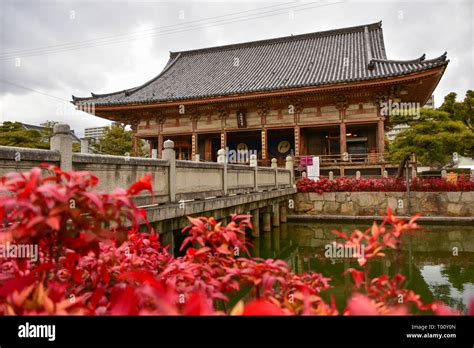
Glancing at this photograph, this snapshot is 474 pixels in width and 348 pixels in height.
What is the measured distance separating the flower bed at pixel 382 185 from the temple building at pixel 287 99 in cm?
239

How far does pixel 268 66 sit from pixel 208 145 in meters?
7.70

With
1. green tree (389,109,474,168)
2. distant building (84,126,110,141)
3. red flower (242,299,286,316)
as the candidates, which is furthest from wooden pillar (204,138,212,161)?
red flower (242,299,286,316)

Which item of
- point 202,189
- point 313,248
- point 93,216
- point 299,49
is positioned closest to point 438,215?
point 313,248

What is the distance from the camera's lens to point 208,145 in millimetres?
23344

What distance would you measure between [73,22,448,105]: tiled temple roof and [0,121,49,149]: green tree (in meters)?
3.89

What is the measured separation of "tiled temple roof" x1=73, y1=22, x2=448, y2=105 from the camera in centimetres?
1992

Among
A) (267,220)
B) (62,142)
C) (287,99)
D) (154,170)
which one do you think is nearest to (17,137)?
(287,99)

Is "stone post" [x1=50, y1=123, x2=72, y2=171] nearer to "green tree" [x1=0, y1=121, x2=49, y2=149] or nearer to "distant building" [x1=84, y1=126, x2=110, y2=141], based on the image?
"green tree" [x1=0, y1=121, x2=49, y2=149]

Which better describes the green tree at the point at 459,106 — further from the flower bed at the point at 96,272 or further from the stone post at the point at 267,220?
the flower bed at the point at 96,272

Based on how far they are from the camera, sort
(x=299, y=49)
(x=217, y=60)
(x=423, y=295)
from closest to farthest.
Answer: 1. (x=423, y=295)
2. (x=299, y=49)
3. (x=217, y=60)
